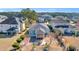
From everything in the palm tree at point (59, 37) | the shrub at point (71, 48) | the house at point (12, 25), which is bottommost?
the shrub at point (71, 48)

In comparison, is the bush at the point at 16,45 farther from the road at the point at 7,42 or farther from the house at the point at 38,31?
the house at the point at 38,31

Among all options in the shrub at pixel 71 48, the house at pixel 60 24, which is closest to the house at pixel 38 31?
the house at pixel 60 24

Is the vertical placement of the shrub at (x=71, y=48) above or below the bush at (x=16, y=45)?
below

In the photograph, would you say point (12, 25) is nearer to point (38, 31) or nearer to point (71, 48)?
point (38, 31)
